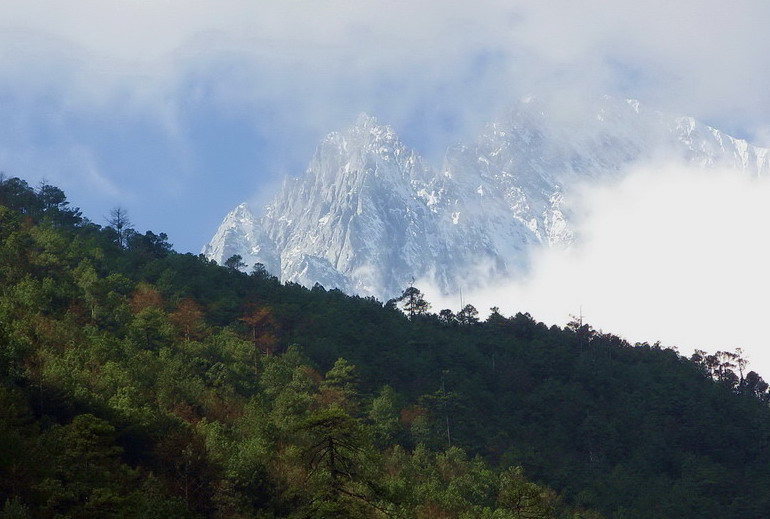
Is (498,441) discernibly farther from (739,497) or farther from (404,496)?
(404,496)

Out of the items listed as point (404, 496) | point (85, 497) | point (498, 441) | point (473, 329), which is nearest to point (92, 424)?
point (85, 497)

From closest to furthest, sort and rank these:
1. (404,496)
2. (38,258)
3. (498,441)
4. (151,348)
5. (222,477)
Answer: (222,477) < (404,496) < (151,348) < (38,258) < (498,441)

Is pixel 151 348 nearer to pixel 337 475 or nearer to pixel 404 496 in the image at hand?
pixel 404 496

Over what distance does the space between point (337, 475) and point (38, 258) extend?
152 feet

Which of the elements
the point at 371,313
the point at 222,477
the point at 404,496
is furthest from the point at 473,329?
the point at 222,477

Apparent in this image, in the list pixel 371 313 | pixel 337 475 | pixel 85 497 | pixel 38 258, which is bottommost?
pixel 85 497

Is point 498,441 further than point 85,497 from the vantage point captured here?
Yes

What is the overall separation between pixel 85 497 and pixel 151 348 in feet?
111

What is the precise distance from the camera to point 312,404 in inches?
2574

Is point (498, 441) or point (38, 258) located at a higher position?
point (38, 258)

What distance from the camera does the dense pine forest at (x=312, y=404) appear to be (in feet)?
120

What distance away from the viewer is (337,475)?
34.8m

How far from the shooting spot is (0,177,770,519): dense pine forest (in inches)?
1436

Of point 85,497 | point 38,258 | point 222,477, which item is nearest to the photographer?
point 85,497
